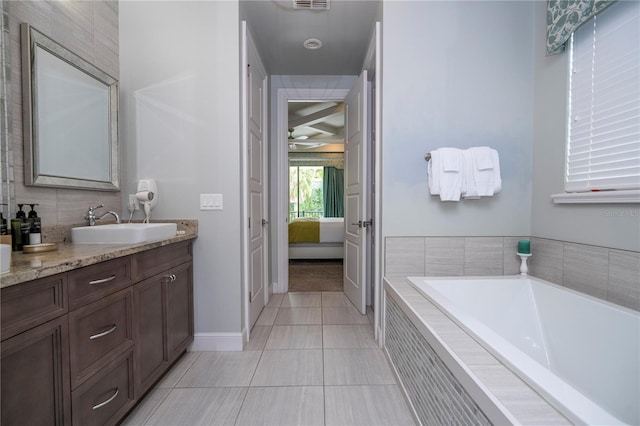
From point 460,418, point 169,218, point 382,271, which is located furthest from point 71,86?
point 460,418

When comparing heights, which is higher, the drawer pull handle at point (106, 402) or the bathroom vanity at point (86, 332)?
the bathroom vanity at point (86, 332)

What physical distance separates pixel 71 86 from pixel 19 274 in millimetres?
1316

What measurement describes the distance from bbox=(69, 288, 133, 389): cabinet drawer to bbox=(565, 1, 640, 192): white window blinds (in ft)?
7.75

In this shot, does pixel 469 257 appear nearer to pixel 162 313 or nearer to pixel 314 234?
pixel 162 313

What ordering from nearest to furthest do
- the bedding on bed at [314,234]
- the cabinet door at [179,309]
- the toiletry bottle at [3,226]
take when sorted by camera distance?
the toiletry bottle at [3,226] < the cabinet door at [179,309] < the bedding on bed at [314,234]

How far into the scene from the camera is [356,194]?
2.80 m

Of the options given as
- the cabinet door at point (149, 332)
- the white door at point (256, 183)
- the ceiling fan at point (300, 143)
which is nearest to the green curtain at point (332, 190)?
the ceiling fan at point (300, 143)

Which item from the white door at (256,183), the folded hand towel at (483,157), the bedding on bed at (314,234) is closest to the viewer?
the folded hand towel at (483,157)

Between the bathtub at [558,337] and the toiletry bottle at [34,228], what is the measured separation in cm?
189

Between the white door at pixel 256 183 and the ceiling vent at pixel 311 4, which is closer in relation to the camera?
the ceiling vent at pixel 311 4

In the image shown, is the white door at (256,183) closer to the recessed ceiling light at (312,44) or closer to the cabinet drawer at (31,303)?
the recessed ceiling light at (312,44)

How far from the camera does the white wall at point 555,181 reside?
4.62 ft

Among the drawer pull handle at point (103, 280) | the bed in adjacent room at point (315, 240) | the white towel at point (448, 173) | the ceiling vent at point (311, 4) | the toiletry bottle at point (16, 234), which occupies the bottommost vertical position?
the bed in adjacent room at point (315, 240)

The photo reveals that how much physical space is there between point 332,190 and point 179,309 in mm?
6784
